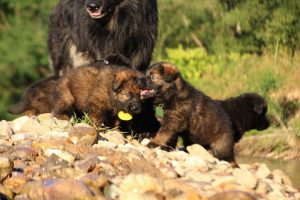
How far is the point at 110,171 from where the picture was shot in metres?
7.55

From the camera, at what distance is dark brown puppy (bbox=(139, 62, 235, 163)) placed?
8695mm

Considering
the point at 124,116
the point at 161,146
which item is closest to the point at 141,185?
the point at 161,146

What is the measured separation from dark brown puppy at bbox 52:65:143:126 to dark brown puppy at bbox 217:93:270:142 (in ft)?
6.60

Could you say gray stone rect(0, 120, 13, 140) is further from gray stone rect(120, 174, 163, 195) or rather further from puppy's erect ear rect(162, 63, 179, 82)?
gray stone rect(120, 174, 163, 195)

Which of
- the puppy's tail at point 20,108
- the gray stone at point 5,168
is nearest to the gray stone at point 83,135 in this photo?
the gray stone at point 5,168

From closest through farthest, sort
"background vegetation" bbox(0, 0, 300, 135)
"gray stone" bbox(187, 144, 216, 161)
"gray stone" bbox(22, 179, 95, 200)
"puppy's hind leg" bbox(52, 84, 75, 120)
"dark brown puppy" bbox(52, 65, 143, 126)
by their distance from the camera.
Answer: "gray stone" bbox(22, 179, 95, 200) → "gray stone" bbox(187, 144, 216, 161) → "dark brown puppy" bbox(52, 65, 143, 126) → "puppy's hind leg" bbox(52, 84, 75, 120) → "background vegetation" bbox(0, 0, 300, 135)

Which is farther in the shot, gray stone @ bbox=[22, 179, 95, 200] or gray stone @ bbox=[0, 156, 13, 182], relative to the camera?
gray stone @ bbox=[0, 156, 13, 182]

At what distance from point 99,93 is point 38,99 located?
5.72ft

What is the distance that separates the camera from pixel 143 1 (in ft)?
36.1

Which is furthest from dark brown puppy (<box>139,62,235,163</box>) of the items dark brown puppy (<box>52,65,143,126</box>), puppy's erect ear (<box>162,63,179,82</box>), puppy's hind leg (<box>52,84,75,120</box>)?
puppy's hind leg (<box>52,84,75,120</box>)

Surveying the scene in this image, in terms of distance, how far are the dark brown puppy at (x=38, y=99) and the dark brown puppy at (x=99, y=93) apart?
877mm

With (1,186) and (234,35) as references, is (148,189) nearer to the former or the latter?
(1,186)

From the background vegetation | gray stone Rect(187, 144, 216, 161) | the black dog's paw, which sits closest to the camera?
gray stone Rect(187, 144, 216, 161)

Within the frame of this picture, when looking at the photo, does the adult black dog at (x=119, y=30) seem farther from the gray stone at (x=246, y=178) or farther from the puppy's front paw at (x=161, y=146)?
the gray stone at (x=246, y=178)
